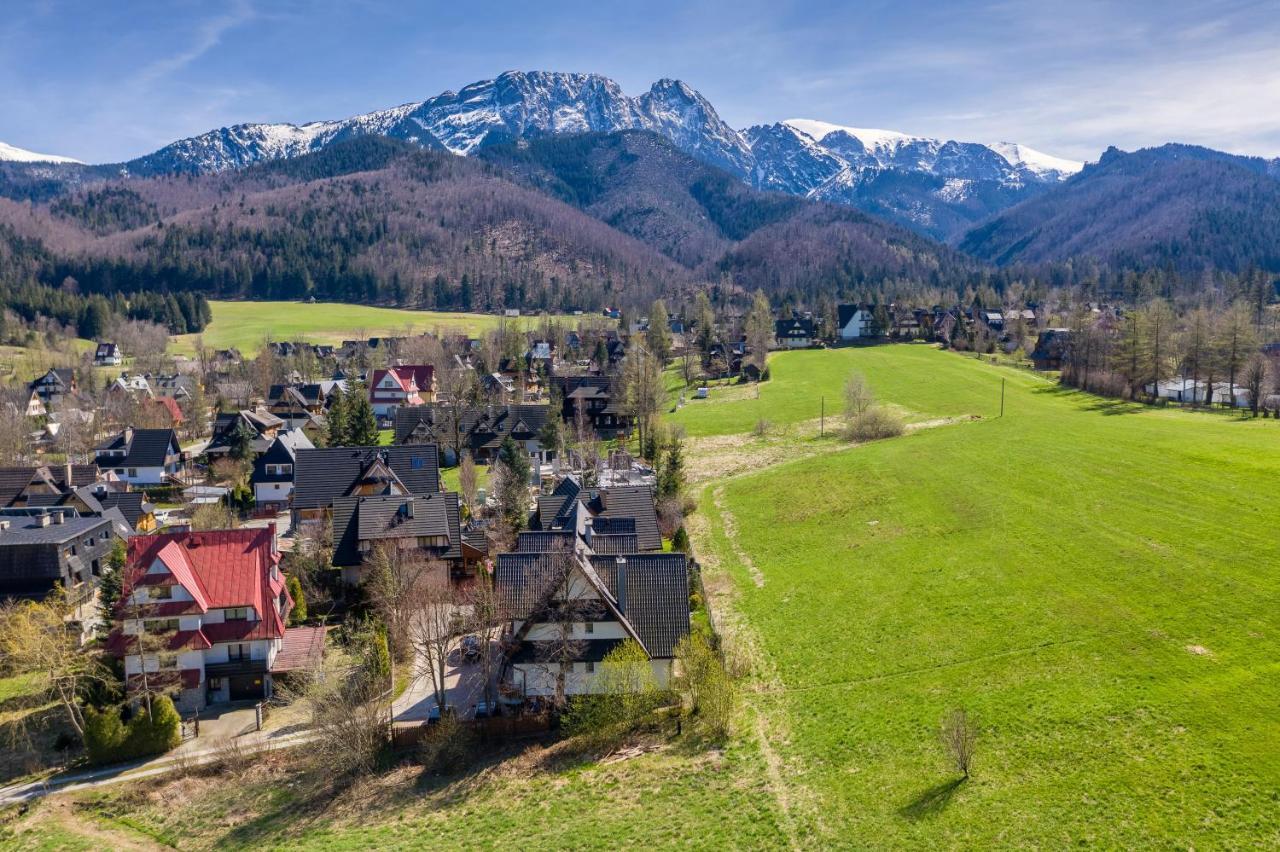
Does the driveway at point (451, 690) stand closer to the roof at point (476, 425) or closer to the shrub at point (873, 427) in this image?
the roof at point (476, 425)

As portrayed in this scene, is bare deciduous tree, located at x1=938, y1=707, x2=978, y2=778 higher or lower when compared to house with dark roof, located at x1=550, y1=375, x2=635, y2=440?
lower

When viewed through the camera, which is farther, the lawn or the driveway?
the lawn

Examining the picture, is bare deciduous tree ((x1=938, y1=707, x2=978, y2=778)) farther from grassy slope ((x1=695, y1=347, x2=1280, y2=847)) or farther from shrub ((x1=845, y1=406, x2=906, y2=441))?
shrub ((x1=845, y1=406, x2=906, y2=441))

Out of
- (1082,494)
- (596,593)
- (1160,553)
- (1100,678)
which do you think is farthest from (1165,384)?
(596,593)

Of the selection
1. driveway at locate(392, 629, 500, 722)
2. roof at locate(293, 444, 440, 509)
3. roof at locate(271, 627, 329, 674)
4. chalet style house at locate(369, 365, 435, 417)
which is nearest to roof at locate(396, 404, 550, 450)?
roof at locate(293, 444, 440, 509)

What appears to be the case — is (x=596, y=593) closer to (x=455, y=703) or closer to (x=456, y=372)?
(x=455, y=703)

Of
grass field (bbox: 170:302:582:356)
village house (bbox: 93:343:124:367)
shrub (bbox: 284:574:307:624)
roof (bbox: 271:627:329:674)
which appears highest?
grass field (bbox: 170:302:582:356)

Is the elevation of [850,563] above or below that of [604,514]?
below
